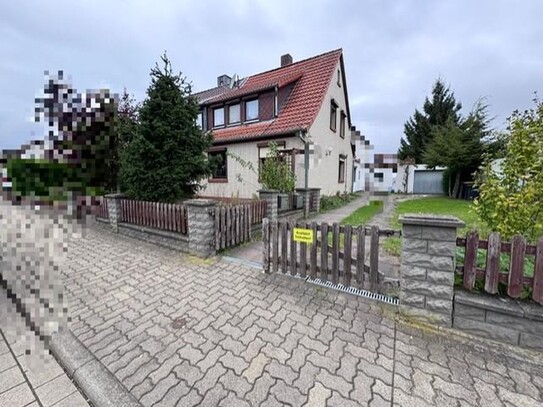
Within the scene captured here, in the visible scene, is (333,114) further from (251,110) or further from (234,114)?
(234,114)

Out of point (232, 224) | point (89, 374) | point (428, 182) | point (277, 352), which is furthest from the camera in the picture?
point (428, 182)

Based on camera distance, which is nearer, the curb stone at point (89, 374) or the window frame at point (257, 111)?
the curb stone at point (89, 374)

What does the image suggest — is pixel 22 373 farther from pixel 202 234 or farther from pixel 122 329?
pixel 202 234

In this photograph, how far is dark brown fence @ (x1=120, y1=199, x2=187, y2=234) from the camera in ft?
17.3

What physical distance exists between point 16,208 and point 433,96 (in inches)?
1432

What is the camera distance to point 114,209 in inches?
261

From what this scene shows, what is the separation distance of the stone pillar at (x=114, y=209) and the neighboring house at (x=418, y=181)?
2050cm

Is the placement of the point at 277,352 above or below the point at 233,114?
below

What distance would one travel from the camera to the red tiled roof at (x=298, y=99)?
10.5 meters

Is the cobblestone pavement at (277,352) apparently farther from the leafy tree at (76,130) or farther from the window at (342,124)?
the window at (342,124)

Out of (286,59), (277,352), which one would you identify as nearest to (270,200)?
(277,352)

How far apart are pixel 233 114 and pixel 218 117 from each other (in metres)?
1.01

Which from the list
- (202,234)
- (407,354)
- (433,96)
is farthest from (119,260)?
(433,96)

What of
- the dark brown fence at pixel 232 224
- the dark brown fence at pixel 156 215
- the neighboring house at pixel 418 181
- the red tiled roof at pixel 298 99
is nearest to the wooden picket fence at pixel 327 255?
the dark brown fence at pixel 232 224
